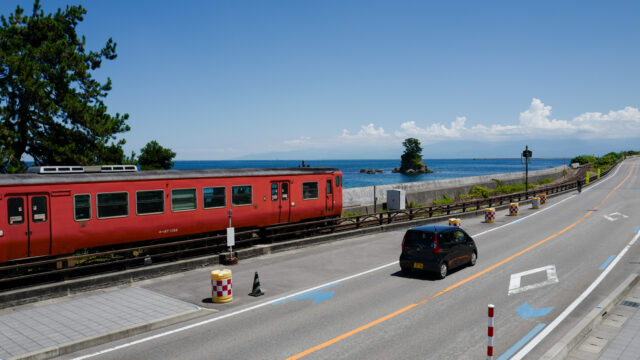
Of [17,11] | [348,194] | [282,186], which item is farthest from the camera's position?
[348,194]

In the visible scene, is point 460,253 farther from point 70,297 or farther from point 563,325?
point 70,297

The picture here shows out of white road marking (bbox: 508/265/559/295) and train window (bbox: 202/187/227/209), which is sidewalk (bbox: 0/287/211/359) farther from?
white road marking (bbox: 508/265/559/295)

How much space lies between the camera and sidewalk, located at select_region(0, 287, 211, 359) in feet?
29.1

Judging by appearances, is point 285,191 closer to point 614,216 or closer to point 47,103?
point 47,103

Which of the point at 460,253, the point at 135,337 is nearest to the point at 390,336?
the point at 135,337

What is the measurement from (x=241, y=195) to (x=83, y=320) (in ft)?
31.0

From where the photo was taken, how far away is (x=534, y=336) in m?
9.28

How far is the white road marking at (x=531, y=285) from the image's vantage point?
12945 millimetres

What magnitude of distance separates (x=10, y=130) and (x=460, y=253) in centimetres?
2574

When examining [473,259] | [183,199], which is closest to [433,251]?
[473,259]

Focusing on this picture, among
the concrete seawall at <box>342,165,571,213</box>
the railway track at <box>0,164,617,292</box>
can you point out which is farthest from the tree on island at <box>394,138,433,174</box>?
the railway track at <box>0,164,617,292</box>

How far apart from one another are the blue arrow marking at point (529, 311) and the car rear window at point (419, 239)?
3.71 m

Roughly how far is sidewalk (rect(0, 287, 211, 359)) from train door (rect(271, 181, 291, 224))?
331 inches

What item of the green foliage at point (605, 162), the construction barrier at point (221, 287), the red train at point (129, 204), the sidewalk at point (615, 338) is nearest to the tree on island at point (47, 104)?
Answer: the red train at point (129, 204)
